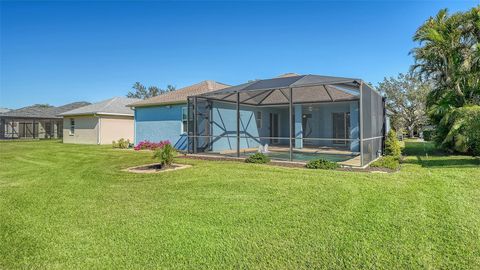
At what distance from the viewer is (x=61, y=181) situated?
756 cm

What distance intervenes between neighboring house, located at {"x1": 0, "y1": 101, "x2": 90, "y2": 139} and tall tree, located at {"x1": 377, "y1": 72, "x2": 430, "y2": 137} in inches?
1586

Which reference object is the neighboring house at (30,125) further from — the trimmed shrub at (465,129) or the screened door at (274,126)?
the trimmed shrub at (465,129)

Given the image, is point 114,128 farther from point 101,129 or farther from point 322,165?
point 322,165

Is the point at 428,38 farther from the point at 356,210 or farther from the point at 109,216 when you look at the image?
the point at 109,216

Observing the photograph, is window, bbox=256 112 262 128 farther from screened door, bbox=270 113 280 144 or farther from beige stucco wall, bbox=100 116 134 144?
beige stucco wall, bbox=100 116 134 144

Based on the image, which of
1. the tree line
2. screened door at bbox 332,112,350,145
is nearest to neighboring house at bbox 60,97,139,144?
screened door at bbox 332,112,350,145

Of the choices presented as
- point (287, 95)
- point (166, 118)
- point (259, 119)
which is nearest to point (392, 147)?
point (287, 95)

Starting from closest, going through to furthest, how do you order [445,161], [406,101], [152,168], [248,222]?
[248,222] → [152,168] → [445,161] → [406,101]

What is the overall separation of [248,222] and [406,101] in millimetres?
37735

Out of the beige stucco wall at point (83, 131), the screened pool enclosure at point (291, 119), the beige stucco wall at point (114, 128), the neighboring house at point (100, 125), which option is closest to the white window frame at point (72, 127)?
the neighboring house at point (100, 125)

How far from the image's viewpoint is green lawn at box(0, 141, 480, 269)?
331cm

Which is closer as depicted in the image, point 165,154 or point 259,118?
point 165,154

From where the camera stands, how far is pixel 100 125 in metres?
22.1

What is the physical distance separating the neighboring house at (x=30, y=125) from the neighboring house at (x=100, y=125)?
8479mm
